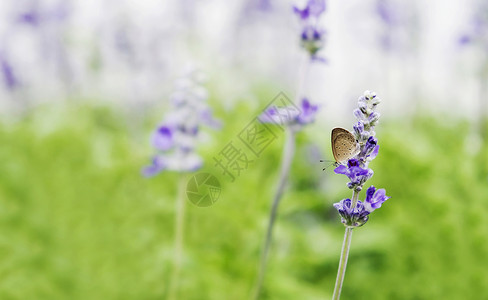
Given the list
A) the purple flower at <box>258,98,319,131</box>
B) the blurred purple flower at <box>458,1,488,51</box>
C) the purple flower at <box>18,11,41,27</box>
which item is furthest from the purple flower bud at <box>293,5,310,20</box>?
the purple flower at <box>18,11,41,27</box>

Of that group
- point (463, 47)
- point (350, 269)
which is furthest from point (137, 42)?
point (350, 269)

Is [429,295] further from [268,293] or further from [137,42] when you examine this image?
[137,42]

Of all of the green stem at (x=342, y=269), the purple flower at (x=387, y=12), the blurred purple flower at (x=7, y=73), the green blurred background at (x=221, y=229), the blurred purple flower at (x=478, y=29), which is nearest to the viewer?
the green stem at (x=342, y=269)

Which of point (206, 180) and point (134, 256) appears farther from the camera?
point (134, 256)

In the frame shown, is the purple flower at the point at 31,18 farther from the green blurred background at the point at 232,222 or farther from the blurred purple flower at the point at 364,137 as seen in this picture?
the blurred purple flower at the point at 364,137

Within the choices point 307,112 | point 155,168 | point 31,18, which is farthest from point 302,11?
point 31,18

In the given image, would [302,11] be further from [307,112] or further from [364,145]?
[364,145]

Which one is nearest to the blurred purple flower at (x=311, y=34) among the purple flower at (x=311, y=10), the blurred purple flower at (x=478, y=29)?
the purple flower at (x=311, y=10)
